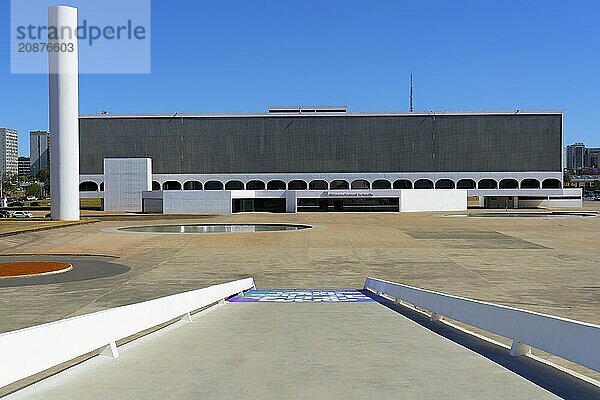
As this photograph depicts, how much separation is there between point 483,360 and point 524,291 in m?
13.3

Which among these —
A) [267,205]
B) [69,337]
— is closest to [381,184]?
[267,205]

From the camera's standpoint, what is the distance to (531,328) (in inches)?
303

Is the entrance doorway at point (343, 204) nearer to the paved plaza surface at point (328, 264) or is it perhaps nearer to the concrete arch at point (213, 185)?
the concrete arch at point (213, 185)

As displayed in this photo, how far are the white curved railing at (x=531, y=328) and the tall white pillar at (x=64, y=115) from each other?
60.2m

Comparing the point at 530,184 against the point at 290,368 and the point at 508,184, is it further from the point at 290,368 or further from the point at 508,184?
the point at 290,368

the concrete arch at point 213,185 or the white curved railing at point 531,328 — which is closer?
the white curved railing at point 531,328

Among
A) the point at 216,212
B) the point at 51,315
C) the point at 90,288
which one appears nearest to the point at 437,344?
the point at 51,315

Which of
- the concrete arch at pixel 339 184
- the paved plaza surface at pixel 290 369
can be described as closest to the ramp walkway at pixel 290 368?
A: the paved plaza surface at pixel 290 369

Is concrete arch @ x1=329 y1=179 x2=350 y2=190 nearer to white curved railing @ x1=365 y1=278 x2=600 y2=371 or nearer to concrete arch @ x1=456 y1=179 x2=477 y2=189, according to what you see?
concrete arch @ x1=456 y1=179 x2=477 y2=189

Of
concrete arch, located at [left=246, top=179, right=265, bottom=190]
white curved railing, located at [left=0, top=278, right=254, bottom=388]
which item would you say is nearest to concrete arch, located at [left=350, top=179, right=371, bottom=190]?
concrete arch, located at [left=246, top=179, right=265, bottom=190]

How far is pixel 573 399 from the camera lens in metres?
5.96

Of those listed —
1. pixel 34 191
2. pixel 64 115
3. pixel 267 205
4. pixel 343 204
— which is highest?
pixel 64 115

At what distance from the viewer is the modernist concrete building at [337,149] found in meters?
111

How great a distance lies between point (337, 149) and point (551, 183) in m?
37.8
